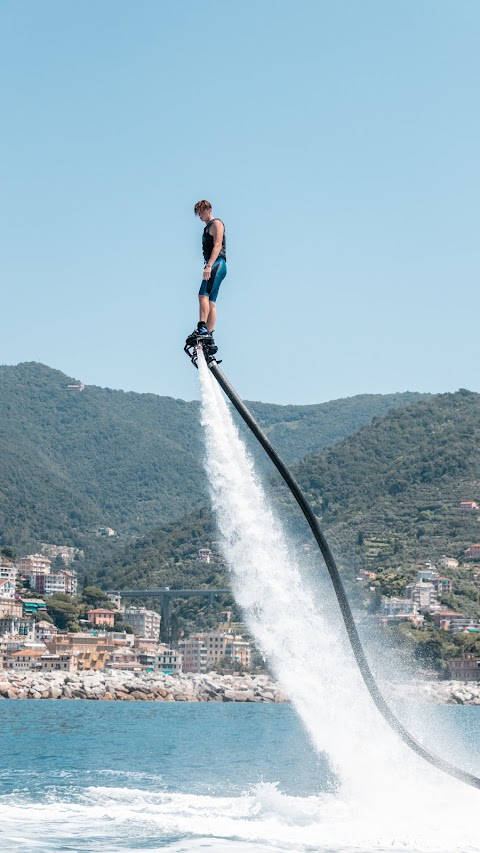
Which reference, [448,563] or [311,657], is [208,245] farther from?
[448,563]

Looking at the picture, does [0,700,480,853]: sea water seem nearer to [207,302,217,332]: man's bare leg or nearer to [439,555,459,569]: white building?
[207,302,217,332]: man's bare leg

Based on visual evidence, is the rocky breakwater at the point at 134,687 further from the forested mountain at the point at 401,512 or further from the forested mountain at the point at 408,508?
the forested mountain at the point at 408,508

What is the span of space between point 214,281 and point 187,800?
1924 centimetres

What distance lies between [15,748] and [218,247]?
45865mm

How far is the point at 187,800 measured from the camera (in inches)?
1284

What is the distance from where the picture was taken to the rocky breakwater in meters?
134

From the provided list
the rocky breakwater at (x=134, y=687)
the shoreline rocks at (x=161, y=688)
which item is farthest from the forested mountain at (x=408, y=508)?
the shoreline rocks at (x=161, y=688)

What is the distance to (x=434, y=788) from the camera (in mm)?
23984

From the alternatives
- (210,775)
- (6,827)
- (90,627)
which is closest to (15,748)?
(210,775)

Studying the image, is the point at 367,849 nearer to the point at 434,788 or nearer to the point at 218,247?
the point at 434,788

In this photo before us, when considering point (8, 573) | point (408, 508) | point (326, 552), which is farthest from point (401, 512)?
point (326, 552)

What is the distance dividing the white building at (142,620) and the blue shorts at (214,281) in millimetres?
162058

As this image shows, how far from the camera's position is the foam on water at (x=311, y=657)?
67.9 feet

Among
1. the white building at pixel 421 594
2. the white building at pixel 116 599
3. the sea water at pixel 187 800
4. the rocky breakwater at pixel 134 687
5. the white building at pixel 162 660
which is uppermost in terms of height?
the white building at pixel 116 599
